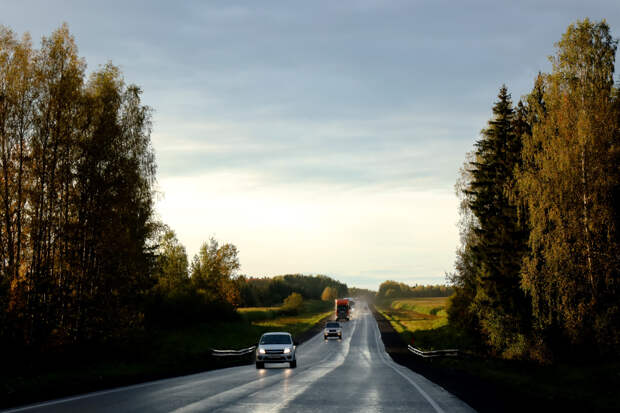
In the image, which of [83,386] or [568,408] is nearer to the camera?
[568,408]

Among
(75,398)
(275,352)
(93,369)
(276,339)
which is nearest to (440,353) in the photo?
(276,339)

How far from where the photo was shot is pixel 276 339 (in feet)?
94.9

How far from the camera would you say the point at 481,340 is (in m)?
40.6

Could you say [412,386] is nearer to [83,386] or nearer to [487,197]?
[83,386]

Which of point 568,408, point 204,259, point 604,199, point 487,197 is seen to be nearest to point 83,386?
point 568,408

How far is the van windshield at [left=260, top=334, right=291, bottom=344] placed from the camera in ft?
93.7

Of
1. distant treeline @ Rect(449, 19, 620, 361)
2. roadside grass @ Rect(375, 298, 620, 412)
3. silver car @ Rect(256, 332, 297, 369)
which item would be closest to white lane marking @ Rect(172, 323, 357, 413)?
roadside grass @ Rect(375, 298, 620, 412)

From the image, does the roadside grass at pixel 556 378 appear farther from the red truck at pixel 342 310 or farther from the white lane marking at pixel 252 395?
the red truck at pixel 342 310

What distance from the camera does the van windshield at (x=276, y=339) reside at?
93.7 feet

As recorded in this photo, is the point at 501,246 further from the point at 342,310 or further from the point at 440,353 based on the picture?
the point at 342,310

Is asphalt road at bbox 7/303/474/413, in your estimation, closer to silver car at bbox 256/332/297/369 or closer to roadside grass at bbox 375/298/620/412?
roadside grass at bbox 375/298/620/412

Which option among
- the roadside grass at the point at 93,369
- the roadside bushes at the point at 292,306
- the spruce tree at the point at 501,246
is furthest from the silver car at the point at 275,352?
the roadside bushes at the point at 292,306

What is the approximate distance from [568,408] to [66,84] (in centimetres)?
2341

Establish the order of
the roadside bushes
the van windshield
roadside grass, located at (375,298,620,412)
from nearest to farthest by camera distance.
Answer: roadside grass, located at (375,298,620,412), the van windshield, the roadside bushes
